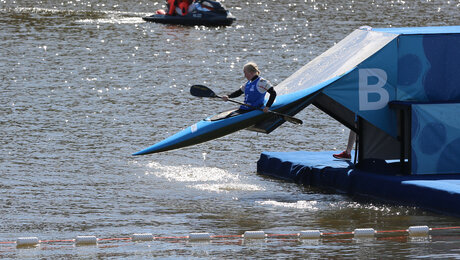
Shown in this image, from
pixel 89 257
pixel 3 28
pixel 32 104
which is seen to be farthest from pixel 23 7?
pixel 89 257

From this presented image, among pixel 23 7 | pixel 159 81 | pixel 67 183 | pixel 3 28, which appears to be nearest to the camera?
pixel 67 183

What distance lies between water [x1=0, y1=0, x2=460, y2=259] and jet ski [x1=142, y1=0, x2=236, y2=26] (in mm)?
9080

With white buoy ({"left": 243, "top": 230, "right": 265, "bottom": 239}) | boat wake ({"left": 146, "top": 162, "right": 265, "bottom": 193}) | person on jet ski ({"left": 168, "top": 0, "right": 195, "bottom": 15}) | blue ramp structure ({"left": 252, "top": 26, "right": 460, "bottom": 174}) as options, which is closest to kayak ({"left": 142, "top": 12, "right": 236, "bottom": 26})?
person on jet ski ({"left": 168, "top": 0, "right": 195, "bottom": 15})

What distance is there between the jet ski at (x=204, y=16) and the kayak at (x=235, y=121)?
36739 millimetres

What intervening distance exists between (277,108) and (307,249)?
13.2ft

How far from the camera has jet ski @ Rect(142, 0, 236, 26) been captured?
5288 centimetres

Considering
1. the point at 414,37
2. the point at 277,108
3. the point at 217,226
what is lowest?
the point at 217,226

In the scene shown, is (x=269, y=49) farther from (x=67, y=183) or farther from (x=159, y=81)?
(x=67, y=183)

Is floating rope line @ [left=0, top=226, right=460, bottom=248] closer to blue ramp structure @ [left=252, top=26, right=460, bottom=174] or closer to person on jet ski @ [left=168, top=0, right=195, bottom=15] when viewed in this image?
blue ramp structure @ [left=252, top=26, right=460, bottom=174]

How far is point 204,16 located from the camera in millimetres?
53094

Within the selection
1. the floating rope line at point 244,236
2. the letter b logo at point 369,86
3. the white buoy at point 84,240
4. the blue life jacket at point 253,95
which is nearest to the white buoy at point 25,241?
the floating rope line at point 244,236

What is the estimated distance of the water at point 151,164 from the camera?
12.9 meters

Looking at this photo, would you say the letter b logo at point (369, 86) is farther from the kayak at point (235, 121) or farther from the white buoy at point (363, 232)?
the white buoy at point (363, 232)

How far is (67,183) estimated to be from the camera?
56.0 feet
